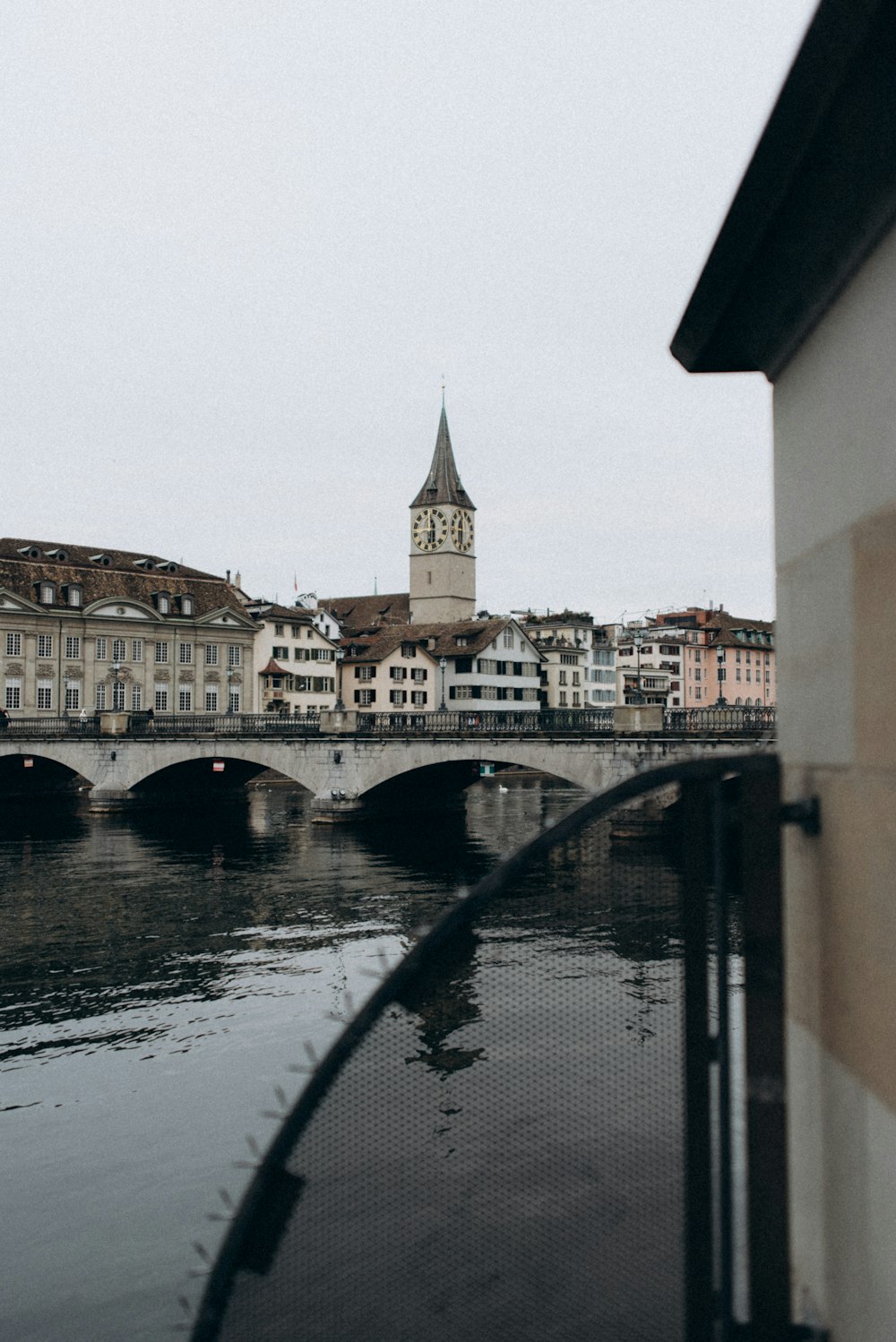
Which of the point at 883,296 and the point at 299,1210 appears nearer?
the point at 883,296

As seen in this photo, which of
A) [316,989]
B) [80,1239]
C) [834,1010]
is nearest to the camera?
[834,1010]

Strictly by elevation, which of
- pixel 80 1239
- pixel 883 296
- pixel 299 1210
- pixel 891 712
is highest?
pixel 883 296

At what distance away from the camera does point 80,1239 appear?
931cm

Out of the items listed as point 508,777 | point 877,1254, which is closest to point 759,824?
point 877,1254

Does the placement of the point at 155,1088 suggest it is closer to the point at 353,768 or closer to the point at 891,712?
the point at 891,712

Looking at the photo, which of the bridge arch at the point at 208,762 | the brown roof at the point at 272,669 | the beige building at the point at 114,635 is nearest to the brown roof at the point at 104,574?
the beige building at the point at 114,635

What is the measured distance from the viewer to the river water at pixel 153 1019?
357 inches

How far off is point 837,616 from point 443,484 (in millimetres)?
113555

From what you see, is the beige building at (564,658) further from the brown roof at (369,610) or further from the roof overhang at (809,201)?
the roof overhang at (809,201)

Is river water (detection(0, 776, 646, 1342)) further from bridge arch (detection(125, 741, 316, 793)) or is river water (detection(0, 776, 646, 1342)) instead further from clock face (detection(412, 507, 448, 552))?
clock face (detection(412, 507, 448, 552))

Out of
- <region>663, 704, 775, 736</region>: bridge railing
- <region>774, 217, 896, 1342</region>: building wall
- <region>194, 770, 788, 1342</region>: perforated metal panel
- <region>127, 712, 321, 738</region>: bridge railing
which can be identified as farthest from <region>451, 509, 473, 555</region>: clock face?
<region>774, 217, 896, 1342</region>: building wall

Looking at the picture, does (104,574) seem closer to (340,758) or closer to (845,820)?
(340,758)

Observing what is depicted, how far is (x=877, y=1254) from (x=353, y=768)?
137 feet

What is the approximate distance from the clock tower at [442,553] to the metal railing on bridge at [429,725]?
5695 cm
